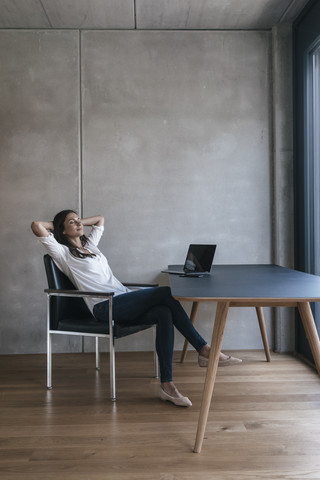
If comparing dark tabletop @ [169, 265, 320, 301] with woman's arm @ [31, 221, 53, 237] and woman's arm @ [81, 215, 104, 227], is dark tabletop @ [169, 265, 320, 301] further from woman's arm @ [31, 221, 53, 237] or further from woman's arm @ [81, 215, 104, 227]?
woman's arm @ [81, 215, 104, 227]

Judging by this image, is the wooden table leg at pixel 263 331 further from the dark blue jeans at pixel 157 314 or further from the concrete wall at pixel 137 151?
the dark blue jeans at pixel 157 314

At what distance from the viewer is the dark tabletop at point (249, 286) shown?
7.04ft

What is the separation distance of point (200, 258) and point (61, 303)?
103 cm

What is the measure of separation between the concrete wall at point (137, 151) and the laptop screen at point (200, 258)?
68 cm

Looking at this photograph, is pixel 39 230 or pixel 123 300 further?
pixel 39 230

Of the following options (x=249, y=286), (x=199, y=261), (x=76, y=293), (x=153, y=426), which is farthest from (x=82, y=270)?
(x=249, y=286)

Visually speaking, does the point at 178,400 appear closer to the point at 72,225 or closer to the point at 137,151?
the point at 72,225

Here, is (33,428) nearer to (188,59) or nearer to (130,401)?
(130,401)

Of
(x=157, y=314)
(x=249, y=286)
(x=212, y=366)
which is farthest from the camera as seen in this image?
(x=157, y=314)

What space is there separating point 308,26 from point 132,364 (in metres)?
3.08

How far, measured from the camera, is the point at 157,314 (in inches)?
118

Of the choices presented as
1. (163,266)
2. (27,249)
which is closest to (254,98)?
(163,266)

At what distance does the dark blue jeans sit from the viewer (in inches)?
117

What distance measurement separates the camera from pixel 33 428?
2551 mm
